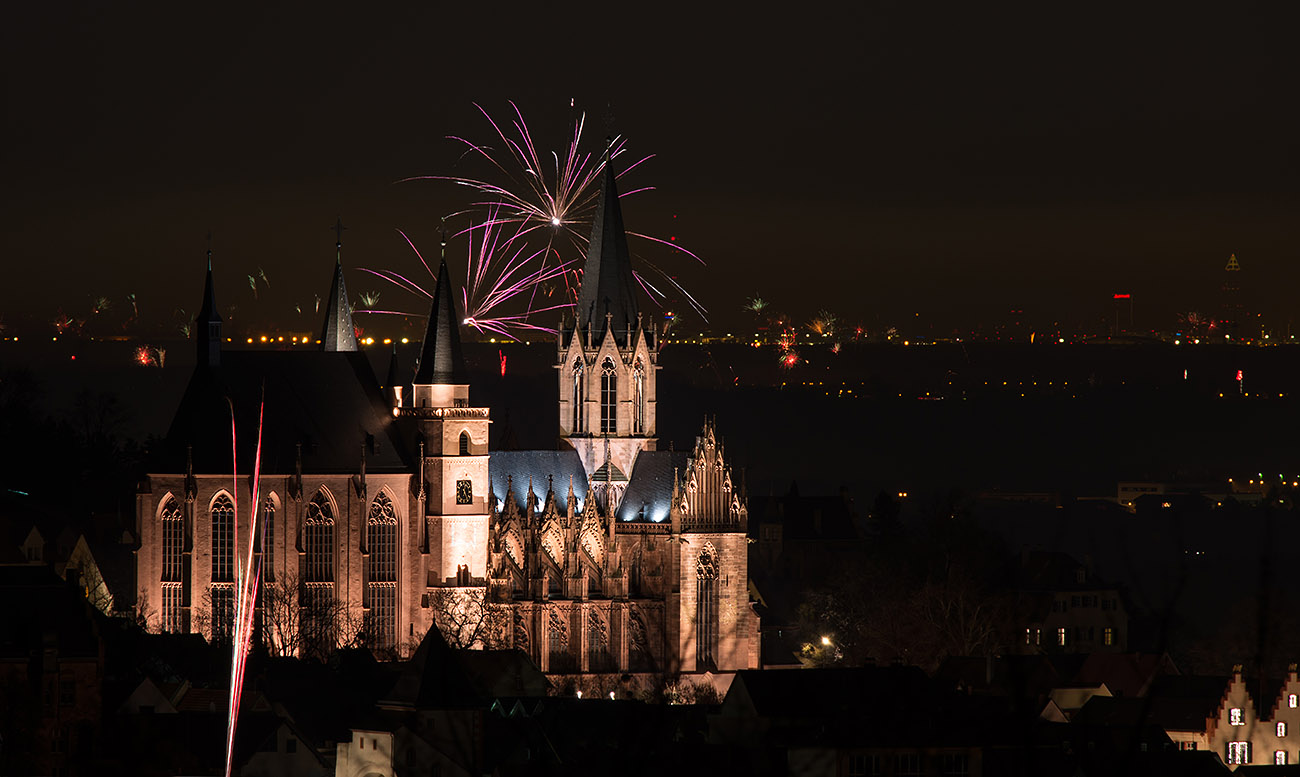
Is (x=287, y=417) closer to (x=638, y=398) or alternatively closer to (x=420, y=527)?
(x=420, y=527)

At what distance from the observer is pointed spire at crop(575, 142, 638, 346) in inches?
5527

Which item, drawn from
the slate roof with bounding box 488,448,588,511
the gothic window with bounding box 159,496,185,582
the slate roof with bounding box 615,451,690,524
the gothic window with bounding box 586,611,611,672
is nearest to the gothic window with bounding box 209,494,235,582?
the gothic window with bounding box 159,496,185,582

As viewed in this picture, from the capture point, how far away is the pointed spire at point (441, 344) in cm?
13050

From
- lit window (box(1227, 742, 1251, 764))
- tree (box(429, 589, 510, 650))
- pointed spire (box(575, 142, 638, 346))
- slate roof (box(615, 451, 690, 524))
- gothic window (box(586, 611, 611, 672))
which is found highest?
pointed spire (box(575, 142, 638, 346))

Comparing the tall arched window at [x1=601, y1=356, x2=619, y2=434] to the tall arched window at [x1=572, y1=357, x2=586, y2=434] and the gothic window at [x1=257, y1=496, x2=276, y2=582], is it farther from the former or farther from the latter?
the gothic window at [x1=257, y1=496, x2=276, y2=582]

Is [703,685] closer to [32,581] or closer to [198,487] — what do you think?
[198,487]

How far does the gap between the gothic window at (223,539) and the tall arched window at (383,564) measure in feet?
21.3

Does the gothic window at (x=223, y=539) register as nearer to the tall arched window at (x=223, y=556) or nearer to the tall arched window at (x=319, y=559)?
the tall arched window at (x=223, y=556)

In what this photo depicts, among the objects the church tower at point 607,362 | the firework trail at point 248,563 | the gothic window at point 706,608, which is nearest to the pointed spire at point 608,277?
the church tower at point 607,362

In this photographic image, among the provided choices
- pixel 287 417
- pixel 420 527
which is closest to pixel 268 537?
pixel 287 417

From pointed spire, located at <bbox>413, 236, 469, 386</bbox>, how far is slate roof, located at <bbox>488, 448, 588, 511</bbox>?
24.0 feet

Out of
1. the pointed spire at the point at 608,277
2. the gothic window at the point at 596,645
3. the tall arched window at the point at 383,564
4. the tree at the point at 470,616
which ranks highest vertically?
the pointed spire at the point at 608,277

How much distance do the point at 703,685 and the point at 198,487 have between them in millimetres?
26435

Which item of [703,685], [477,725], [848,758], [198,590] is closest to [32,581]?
[477,725]
